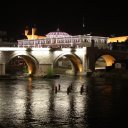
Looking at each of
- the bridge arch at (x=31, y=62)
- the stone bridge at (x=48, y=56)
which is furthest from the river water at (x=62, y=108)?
the bridge arch at (x=31, y=62)

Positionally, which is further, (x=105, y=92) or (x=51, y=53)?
(x=51, y=53)

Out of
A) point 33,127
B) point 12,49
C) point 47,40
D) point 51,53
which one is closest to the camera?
point 33,127

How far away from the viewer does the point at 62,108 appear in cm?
3412

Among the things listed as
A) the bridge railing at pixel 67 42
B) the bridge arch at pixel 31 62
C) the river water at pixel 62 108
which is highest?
the bridge railing at pixel 67 42

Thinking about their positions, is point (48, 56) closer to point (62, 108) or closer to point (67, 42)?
point (67, 42)

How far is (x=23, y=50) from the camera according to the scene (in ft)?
235

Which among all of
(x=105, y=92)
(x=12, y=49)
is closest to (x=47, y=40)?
(x=12, y=49)

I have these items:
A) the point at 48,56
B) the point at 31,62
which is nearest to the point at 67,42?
the point at 31,62

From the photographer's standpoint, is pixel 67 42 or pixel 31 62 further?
pixel 67 42

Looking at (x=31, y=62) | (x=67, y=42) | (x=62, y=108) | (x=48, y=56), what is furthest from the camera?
(x=67, y=42)

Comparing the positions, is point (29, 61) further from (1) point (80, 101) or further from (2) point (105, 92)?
(1) point (80, 101)

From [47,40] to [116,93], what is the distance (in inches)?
2186

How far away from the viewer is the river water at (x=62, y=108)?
28.3 metres

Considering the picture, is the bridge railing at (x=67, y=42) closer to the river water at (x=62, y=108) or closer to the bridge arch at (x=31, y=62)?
the bridge arch at (x=31, y=62)
